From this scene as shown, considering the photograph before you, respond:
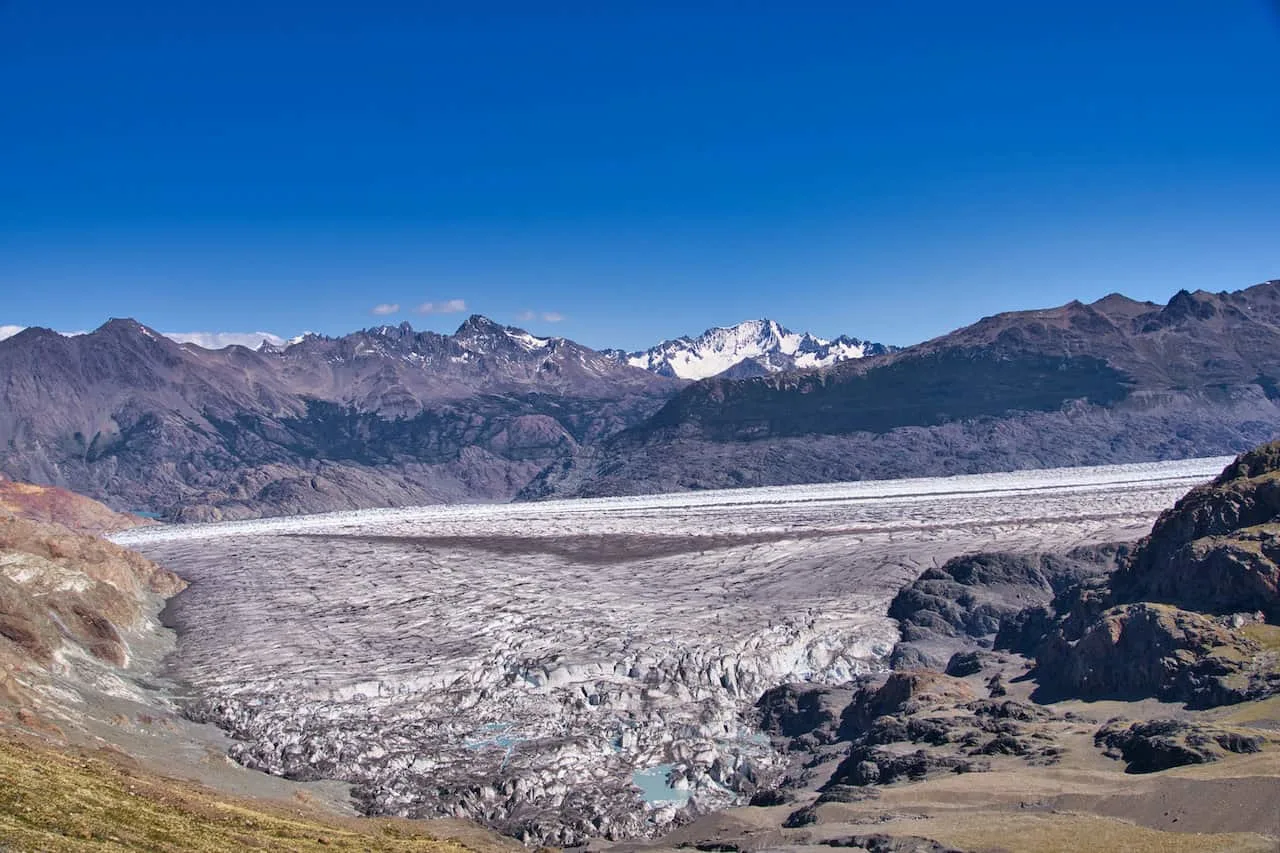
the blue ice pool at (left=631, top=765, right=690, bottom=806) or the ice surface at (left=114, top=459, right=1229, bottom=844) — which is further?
the ice surface at (left=114, top=459, right=1229, bottom=844)

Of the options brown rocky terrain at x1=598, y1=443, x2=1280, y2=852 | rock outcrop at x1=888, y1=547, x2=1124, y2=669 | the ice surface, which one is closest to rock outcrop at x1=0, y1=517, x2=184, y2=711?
the ice surface

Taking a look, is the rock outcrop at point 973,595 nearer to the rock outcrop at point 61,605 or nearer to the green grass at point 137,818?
the green grass at point 137,818

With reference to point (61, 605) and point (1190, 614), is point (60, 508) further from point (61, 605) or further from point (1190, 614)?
point (1190, 614)

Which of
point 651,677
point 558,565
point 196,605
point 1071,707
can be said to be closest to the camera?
point 1071,707

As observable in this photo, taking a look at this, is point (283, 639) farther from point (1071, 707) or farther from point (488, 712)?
point (1071, 707)

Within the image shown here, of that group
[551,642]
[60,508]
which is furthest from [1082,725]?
[60,508]

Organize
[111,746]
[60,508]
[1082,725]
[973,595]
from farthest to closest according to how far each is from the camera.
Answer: [60,508] → [973,595] → [1082,725] → [111,746]

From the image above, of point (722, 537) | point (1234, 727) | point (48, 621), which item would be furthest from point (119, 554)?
point (1234, 727)

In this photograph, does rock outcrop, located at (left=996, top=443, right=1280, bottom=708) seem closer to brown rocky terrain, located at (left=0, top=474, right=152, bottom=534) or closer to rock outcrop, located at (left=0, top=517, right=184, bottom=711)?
rock outcrop, located at (left=0, top=517, right=184, bottom=711)
